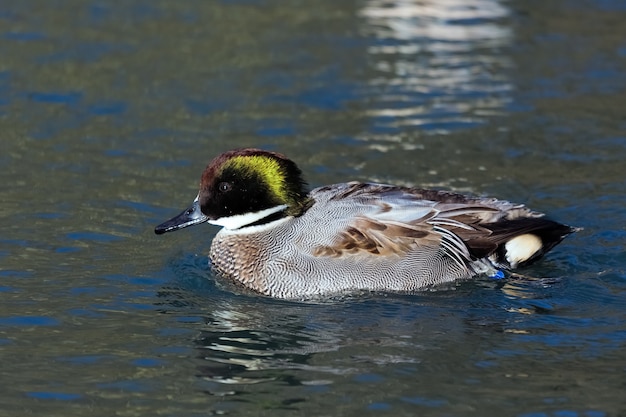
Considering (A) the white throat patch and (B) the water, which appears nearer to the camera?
(B) the water

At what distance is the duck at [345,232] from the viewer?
886 centimetres

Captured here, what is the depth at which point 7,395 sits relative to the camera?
7.20m

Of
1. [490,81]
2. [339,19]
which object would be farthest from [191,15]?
[490,81]

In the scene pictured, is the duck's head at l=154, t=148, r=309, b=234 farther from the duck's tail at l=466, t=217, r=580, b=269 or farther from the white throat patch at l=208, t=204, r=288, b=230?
the duck's tail at l=466, t=217, r=580, b=269

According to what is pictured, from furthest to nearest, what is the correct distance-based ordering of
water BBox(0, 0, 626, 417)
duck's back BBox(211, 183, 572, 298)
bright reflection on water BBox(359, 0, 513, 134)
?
1. bright reflection on water BBox(359, 0, 513, 134)
2. duck's back BBox(211, 183, 572, 298)
3. water BBox(0, 0, 626, 417)

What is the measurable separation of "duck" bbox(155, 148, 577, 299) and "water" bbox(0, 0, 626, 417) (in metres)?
0.19

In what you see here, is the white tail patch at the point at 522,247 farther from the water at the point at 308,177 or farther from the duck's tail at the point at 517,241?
the water at the point at 308,177

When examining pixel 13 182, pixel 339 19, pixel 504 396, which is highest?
pixel 339 19

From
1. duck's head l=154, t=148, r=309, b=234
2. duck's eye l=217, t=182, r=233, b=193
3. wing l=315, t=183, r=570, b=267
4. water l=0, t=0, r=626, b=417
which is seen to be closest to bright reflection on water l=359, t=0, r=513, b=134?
water l=0, t=0, r=626, b=417

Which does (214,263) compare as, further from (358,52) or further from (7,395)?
(358,52)

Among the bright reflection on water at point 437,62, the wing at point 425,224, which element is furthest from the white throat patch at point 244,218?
the bright reflection on water at point 437,62

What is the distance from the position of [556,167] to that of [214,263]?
399 centimetres

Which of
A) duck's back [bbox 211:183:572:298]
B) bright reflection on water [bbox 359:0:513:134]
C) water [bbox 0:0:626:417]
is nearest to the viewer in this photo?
water [bbox 0:0:626:417]

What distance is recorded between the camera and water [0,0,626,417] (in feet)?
24.3
